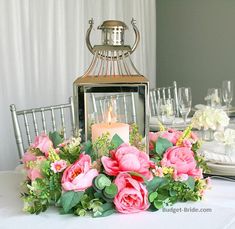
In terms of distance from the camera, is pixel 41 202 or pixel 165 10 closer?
pixel 41 202

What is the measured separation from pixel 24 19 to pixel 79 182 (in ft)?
5.99

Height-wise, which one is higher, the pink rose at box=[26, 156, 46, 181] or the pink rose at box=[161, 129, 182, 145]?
the pink rose at box=[161, 129, 182, 145]

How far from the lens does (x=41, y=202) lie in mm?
868

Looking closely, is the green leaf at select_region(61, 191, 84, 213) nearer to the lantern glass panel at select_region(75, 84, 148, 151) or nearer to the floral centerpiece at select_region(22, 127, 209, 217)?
the floral centerpiece at select_region(22, 127, 209, 217)

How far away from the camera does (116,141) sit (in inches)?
37.2

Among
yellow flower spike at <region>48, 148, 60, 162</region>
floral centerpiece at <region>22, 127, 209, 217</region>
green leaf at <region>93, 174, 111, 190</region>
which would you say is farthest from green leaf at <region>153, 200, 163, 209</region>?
yellow flower spike at <region>48, 148, 60, 162</region>

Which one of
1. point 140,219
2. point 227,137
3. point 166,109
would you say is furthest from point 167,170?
point 166,109

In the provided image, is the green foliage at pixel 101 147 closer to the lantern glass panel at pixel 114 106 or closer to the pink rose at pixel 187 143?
the lantern glass panel at pixel 114 106

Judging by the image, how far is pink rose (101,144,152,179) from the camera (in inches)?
34.5

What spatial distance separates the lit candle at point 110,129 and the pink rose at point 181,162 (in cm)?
11

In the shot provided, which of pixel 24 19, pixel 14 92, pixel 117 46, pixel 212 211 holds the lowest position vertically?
pixel 212 211

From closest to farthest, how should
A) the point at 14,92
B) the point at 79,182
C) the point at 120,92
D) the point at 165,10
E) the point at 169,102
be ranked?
the point at 79,182
the point at 120,92
the point at 169,102
the point at 14,92
the point at 165,10

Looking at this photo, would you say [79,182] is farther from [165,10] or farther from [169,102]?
[165,10]

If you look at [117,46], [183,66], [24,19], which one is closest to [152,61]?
[183,66]
